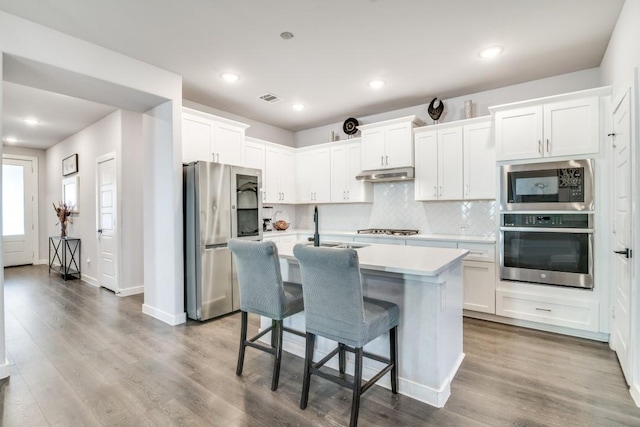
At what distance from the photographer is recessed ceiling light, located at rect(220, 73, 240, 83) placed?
3521 millimetres

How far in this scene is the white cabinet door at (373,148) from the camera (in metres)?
4.51

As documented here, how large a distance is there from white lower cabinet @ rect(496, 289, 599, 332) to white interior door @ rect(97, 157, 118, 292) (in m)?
5.30

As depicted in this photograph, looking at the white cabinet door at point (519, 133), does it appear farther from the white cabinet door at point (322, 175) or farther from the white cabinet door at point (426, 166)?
the white cabinet door at point (322, 175)

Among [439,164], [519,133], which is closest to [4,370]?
[439,164]

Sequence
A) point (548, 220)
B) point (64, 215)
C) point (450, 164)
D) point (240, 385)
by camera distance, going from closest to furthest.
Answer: point (240, 385) < point (548, 220) < point (450, 164) < point (64, 215)

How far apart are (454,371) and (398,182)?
290 centimetres

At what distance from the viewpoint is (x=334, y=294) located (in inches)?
72.9

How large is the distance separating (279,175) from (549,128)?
368 centimetres

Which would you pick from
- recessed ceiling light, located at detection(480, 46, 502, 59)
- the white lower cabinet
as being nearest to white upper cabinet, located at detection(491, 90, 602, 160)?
recessed ceiling light, located at detection(480, 46, 502, 59)

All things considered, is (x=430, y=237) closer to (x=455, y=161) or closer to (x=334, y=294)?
(x=455, y=161)

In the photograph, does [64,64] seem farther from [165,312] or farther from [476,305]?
[476,305]

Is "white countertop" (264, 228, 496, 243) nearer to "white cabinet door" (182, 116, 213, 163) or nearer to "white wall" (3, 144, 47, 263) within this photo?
"white cabinet door" (182, 116, 213, 163)

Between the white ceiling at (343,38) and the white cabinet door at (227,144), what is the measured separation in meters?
0.47

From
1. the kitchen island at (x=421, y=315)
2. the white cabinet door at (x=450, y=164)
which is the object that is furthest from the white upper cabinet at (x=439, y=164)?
the kitchen island at (x=421, y=315)
